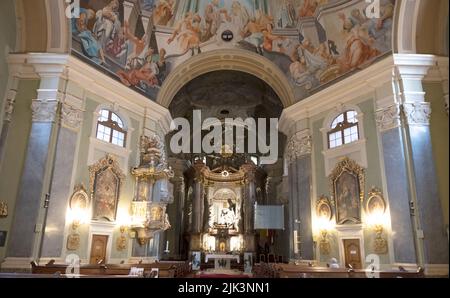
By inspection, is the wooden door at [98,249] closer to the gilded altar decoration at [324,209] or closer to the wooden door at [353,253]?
the gilded altar decoration at [324,209]

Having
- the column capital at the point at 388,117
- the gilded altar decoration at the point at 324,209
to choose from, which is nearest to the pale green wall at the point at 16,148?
the gilded altar decoration at the point at 324,209

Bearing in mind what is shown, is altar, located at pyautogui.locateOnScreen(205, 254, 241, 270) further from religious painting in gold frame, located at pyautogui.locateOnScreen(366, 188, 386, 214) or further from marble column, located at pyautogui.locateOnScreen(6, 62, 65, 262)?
marble column, located at pyautogui.locateOnScreen(6, 62, 65, 262)

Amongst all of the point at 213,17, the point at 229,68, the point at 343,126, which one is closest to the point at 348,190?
the point at 343,126

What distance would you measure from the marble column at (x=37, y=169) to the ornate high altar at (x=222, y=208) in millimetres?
11762

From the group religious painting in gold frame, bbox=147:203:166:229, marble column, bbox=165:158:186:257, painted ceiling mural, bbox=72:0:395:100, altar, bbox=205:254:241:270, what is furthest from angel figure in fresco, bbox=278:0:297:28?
altar, bbox=205:254:241:270

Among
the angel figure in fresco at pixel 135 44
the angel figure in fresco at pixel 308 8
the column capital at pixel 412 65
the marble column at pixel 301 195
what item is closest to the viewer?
the column capital at pixel 412 65

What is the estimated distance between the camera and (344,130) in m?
13.1

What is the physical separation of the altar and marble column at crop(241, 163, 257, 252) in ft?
3.68

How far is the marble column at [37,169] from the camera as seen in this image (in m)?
9.89

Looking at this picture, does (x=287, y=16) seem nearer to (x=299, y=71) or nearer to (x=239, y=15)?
(x=239, y=15)

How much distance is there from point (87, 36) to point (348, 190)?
1144 centimetres

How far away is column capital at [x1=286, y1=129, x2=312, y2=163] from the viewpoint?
14289mm

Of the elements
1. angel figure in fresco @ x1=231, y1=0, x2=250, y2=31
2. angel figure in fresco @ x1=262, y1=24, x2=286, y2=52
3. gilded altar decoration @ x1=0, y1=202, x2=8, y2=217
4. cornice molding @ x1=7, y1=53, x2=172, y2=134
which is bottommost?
gilded altar decoration @ x1=0, y1=202, x2=8, y2=217
